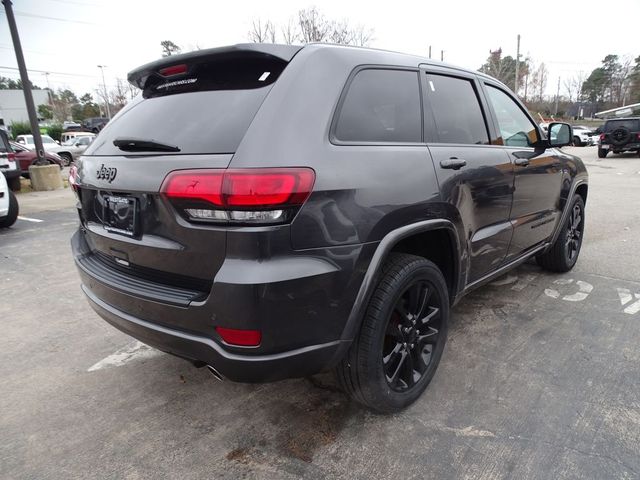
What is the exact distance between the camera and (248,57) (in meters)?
1.92

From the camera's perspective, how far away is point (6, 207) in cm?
683

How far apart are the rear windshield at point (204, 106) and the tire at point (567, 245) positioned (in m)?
3.43

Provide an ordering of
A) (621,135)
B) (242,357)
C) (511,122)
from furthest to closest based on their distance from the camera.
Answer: (621,135) → (511,122) → (242,357)

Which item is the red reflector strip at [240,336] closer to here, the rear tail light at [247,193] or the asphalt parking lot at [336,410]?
the rear tail light at [247,193]

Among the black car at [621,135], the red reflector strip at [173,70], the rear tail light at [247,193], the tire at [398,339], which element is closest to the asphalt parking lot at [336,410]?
the tire at [398,339]

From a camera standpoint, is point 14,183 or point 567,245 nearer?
point 567,245

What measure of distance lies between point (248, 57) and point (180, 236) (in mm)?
858

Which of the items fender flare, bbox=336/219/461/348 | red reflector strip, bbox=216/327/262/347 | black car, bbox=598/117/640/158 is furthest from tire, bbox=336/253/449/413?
black car, bbox=598/117/640/158

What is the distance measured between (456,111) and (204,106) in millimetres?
1581

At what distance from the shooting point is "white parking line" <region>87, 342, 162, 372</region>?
288 cm

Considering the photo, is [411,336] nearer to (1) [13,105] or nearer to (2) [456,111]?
(2) [456,111]

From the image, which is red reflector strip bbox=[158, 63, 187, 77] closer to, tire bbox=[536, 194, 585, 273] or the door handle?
the door handle

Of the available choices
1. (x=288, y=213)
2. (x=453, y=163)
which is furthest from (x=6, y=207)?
(x=453, y=163)

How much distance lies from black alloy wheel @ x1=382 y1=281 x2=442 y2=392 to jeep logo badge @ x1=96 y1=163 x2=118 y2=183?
59.4 inches
